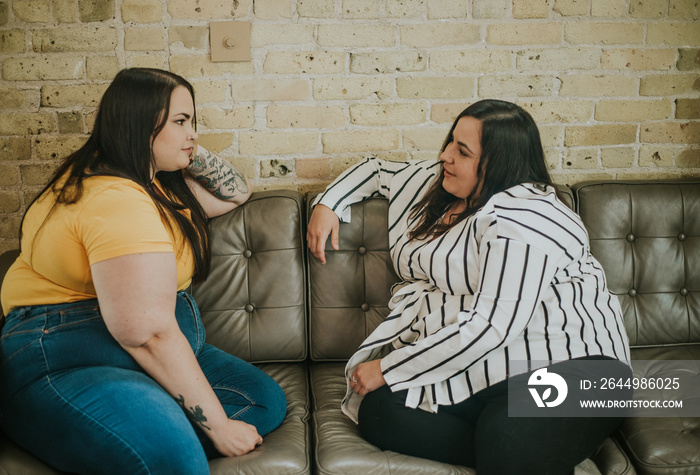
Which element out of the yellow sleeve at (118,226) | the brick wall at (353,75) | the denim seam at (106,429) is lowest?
the denim seam at (106,429)

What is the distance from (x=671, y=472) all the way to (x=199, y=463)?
107 cm

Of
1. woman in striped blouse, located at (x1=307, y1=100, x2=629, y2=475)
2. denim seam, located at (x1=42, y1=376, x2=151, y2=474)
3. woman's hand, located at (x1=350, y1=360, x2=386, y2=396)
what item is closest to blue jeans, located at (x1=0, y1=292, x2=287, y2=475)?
denim seam, located at (x1=42, y1=376, x2=151, y2=474)

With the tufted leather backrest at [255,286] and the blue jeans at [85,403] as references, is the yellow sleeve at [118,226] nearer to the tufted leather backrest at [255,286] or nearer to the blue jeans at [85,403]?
the blue jeans at [85,403]

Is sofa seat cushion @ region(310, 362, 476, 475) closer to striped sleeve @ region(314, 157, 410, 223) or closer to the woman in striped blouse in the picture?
the woman in striped blouse

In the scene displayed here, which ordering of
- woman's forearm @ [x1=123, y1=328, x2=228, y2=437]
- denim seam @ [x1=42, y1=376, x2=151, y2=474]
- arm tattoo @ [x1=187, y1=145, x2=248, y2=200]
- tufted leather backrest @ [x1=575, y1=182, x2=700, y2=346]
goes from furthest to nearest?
1. tufted leather backrest @ [x1=575, y1=182, x2=700, y2=346]
2. arm tattoo @ [x1=187, y1=145, x2=248, y2=200]
3. woman's forearm @ [x1=123, y1=328, x2=228, y2=437]
4. denim seam @ [x1=42, y1=376, x2=151, y2=474]

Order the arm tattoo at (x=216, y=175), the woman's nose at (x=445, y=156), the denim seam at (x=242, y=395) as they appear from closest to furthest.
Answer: the denim seam at (x=242, y=395)
the woman's nose at (x=445, y=156)
the arm tattoo at (x=216, y=175)

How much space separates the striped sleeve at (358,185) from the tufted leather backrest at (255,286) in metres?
0.14

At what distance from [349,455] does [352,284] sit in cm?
58

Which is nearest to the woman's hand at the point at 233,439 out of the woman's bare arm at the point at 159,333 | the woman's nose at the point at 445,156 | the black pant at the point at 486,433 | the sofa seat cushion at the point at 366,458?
the woman's bare arm at the point at 159,333

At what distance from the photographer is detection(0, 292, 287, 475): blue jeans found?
42.4 inches

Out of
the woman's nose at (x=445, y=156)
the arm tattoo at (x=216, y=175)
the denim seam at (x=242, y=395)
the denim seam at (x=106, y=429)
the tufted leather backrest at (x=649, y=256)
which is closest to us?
the denim seam at (x=106, y=429)

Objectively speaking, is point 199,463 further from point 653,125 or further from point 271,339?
point 653,125

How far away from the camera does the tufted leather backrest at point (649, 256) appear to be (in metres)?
1.78

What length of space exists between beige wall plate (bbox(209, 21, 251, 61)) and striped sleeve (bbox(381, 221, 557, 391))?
1.10 m
